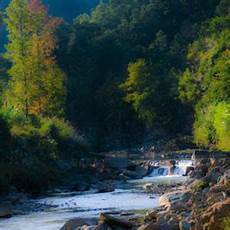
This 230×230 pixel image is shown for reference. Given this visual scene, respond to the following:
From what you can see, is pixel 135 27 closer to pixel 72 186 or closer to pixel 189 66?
pixel 189 66

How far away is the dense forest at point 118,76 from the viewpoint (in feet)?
163

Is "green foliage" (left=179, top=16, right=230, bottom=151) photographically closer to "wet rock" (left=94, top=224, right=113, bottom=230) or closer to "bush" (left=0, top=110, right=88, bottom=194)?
"bush" (left=0, top=110, right=88, bottom=194)

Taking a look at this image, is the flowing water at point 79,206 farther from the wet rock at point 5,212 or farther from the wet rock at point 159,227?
the wet rock at point 159,227

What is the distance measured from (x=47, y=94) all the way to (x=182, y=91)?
83.3ft

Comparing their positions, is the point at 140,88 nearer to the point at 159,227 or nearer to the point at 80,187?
the point at 80,187

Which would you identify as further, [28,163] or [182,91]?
[182,91]

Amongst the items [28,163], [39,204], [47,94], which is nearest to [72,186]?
[28,163]

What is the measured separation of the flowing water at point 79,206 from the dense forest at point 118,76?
9.00 meters

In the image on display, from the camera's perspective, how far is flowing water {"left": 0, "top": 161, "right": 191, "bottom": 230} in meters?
22.8

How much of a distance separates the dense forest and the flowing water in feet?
29.5

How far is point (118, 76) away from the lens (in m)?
85.5

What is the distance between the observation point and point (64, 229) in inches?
706

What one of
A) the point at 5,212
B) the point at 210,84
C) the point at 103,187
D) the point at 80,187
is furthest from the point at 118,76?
the point at 5,212

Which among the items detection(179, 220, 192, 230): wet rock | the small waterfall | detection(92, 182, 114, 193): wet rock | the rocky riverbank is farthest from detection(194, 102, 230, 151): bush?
detection(179, 220, 192, 230): wet rock
